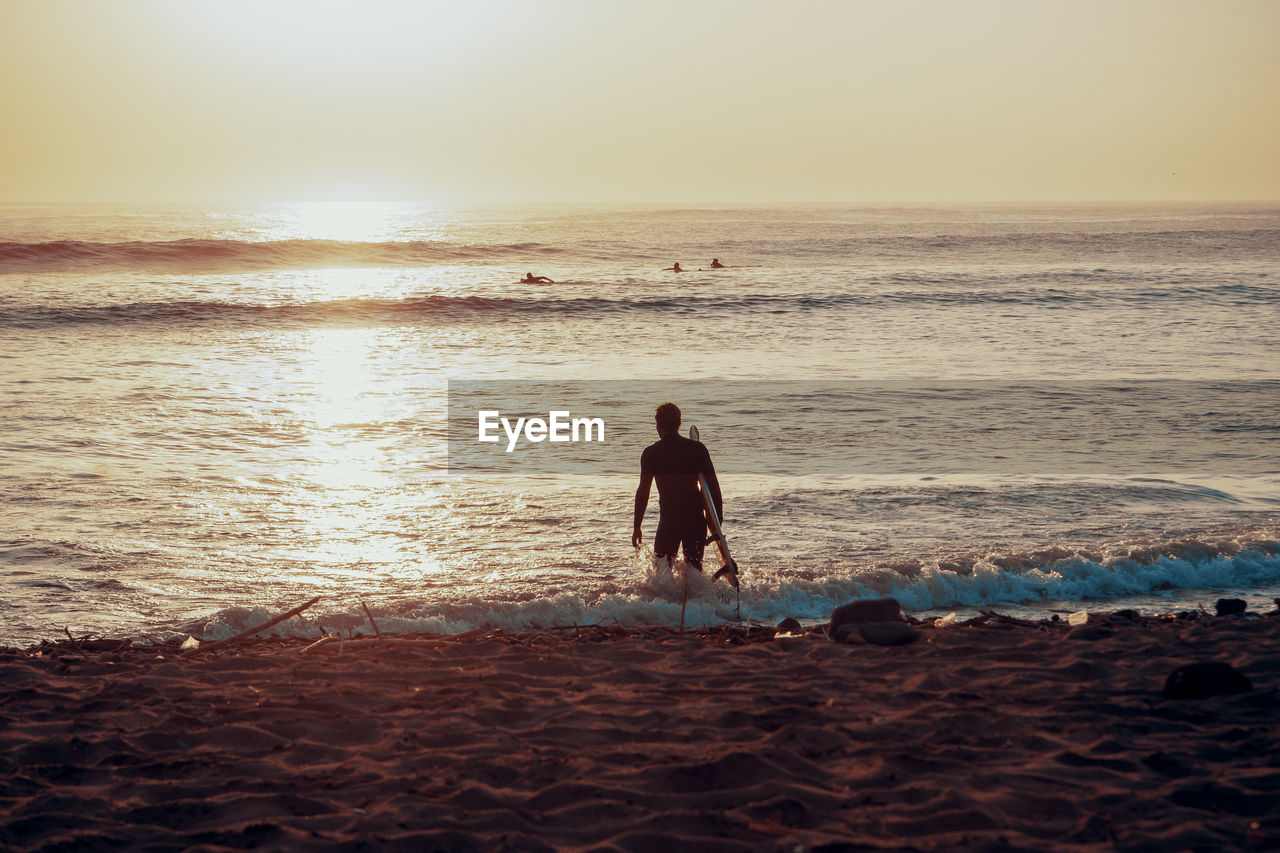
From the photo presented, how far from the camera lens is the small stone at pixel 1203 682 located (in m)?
4.58

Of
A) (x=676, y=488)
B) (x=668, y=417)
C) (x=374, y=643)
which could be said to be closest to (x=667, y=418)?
(x=668, y=417)

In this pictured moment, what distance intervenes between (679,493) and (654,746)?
11.2ft

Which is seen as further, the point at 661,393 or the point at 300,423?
the point at 661,393

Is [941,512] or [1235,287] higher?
[1235,287]

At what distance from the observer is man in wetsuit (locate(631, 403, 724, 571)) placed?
24.5 ft

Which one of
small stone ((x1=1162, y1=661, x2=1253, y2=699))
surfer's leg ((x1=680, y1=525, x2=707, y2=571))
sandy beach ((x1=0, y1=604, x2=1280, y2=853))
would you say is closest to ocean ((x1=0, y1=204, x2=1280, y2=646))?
surfer's leg ((x1=680, y1=525, x2=707, y2=571))

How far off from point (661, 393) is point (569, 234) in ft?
194

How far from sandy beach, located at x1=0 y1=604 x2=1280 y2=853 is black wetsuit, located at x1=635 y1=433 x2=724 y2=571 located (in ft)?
5.82

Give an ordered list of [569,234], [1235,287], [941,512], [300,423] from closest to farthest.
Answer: [941,512] → [300,423] → [1235,287] → [569,234]

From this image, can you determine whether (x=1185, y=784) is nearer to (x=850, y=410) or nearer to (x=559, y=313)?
(x=850, y=410)

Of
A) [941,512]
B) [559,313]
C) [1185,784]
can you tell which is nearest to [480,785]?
[1185,784]

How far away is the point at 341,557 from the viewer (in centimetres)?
873

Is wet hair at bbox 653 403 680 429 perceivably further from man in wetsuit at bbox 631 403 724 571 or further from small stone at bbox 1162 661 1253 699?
small stone at bbox 1162 661 1253 699

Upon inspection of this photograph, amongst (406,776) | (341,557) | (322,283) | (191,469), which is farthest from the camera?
(322,283)
